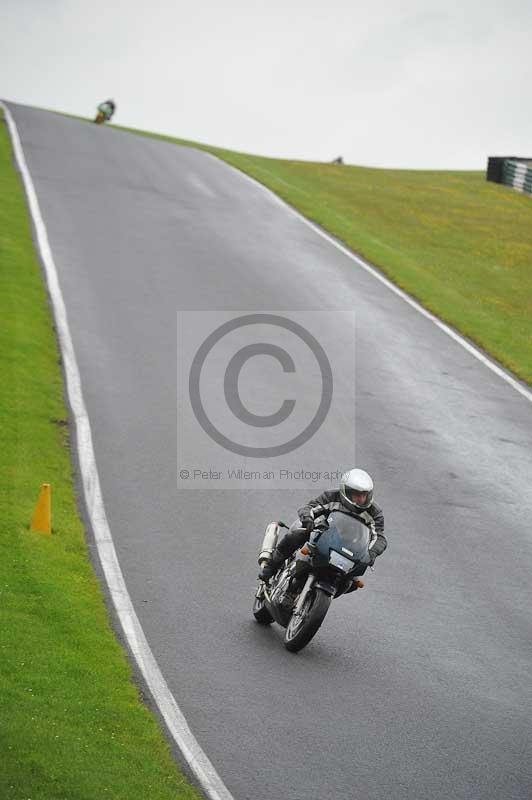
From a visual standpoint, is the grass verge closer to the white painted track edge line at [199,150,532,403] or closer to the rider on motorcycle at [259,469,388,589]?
the rider on motorcycle at [259,469,388,589]

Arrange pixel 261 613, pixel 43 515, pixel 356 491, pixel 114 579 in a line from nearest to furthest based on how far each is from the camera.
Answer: pixel 356 491 < pixel 261 613 < pixel 114 579 < pixel 43 515

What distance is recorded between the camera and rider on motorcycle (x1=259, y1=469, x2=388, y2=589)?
33.6ft

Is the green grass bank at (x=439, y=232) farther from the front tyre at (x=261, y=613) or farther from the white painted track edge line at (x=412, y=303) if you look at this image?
the front tyre at (x=261, y=613)

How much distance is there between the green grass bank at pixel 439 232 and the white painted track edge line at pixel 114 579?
8.99 metres

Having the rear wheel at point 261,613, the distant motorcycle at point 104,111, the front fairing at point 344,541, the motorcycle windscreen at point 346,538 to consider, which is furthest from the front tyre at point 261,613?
the distant motorcycle at point 104,111

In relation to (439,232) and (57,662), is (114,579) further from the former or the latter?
(439,232)

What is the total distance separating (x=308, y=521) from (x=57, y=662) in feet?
9.25

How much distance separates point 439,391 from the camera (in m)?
19.7

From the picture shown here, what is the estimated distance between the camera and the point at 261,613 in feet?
36.1

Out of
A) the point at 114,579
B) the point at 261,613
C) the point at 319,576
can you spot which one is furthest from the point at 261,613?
the point at 114,579

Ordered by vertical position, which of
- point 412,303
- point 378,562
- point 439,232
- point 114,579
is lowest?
point 378,562

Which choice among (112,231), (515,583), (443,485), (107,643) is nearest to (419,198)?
(112,231)

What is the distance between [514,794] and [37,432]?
899 cm

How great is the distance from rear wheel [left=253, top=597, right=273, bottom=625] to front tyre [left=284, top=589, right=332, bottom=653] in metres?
0.37
